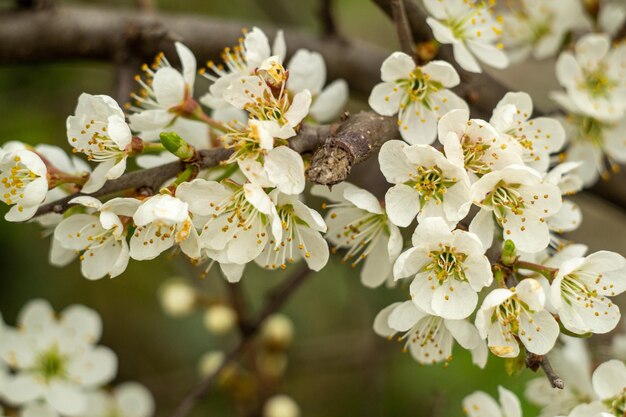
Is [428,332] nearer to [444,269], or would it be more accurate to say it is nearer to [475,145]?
[444,269]

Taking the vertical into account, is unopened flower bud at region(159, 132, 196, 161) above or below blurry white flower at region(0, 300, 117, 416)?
above

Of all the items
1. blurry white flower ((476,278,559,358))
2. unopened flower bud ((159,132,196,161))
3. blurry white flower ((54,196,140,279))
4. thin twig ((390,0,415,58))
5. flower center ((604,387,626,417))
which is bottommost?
flower center ((604,387,626,417))

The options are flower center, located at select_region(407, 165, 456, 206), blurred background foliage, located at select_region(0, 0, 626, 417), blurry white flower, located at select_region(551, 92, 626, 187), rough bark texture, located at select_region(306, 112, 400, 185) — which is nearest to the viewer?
rough bark texture, located at select_region(306, 112, 400, 185)

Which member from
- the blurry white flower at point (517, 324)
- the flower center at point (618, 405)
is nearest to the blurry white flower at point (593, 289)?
the blurry white flower at point (517, 324)

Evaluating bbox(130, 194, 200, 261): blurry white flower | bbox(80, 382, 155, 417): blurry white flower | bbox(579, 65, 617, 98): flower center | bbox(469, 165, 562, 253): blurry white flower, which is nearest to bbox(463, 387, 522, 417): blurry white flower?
bbox(469, 165, 562, 253): blurry white flower

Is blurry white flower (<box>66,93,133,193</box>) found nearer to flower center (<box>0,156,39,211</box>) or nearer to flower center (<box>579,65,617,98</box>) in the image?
flower center (<box>0,156,39,211</box>)

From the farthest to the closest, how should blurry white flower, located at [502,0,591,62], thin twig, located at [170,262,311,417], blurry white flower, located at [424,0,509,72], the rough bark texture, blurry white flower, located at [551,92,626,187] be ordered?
1. blurry white flower, located at [502,0,591,62]
2. blurry white flower, located at [551,92,626,187]
3. thin twig, located at [170,262,311,417]
4. blurry white flower, located at [424,0,509,72]
5. the rough bark texture
